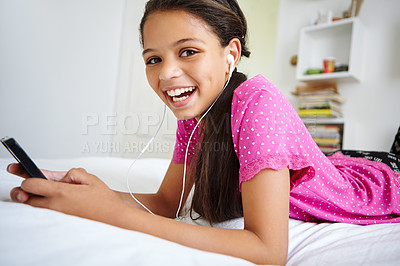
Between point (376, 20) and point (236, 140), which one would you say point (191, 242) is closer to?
point (236, 140)

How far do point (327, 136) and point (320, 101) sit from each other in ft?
0.96

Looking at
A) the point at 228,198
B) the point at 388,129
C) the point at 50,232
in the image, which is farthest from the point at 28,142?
the point at 388,129

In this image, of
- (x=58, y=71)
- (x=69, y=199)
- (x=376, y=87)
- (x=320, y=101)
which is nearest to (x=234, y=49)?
(x=69, y=199)

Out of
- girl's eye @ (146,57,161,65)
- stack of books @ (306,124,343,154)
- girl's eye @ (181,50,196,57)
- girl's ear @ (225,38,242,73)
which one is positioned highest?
girl's ear @ (225,38,242,73)

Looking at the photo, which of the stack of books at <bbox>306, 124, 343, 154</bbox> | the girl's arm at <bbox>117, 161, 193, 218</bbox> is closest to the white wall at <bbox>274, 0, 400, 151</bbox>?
the stack of books at <bbox>306, 124, 343, 154</bbox>

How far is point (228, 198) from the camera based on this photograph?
802mm

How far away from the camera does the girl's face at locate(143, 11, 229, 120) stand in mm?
766

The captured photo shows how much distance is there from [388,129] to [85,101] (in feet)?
8.88

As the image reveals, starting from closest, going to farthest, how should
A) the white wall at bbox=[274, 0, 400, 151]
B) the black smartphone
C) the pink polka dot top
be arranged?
A: the black smartphone < the pink polka dot top < the white wall at bbox=[274, 0, 400, 151]

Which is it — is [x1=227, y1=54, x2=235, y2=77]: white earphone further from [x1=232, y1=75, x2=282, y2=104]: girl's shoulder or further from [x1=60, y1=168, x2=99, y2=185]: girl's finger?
[x1=60, y1=168, x2=99, y2=185]: girl's finger

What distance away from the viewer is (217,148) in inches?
31.1

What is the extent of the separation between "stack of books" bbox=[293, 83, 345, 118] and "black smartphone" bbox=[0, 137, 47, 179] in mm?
2404

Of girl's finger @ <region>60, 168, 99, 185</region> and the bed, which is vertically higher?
girl's finger @ <region>60, 168, 99, 185</region>

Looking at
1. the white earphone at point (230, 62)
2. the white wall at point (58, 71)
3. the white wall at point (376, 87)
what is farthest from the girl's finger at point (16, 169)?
the white wall at point (376, 87)
